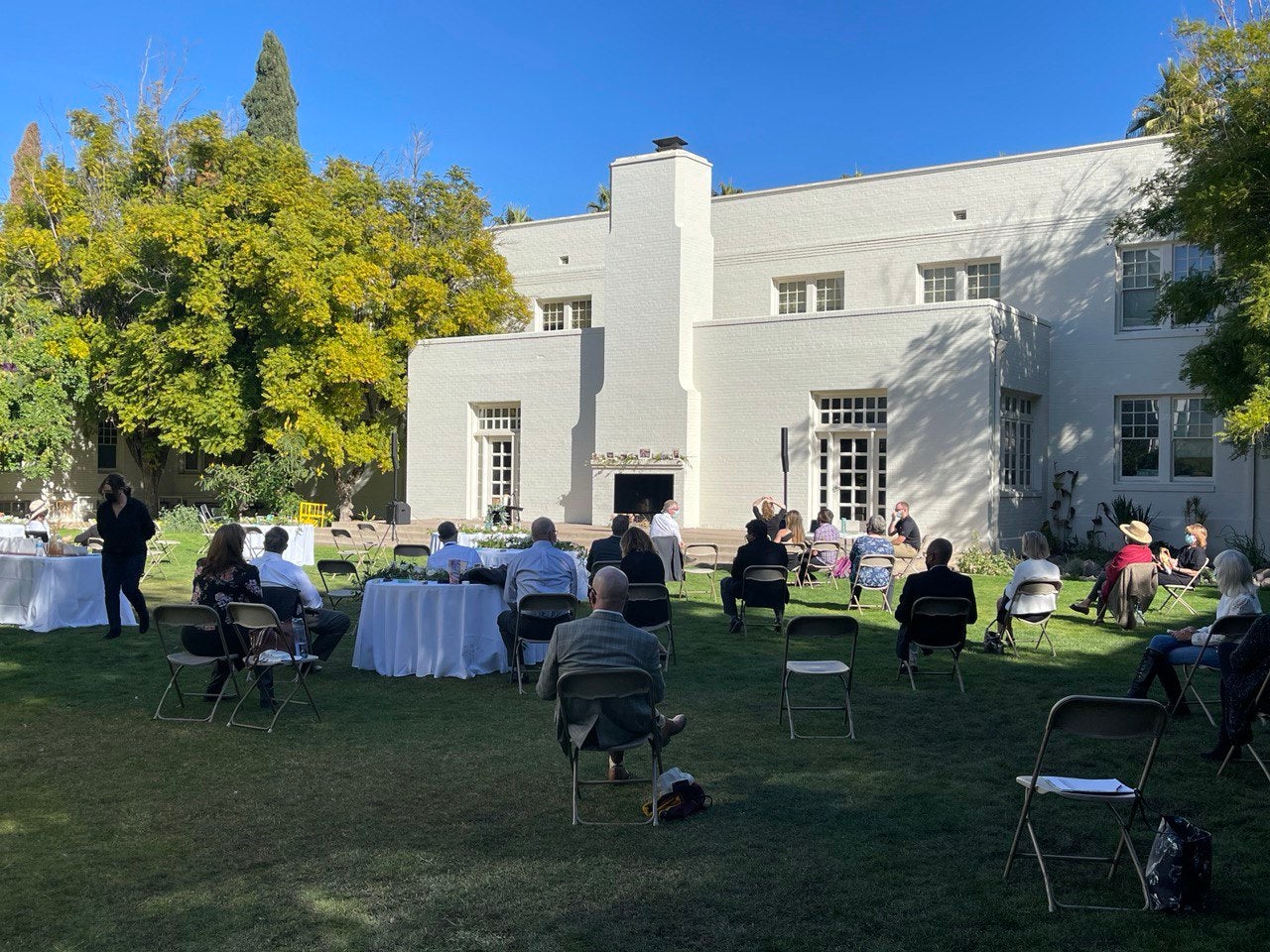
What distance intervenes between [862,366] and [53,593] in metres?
14.1

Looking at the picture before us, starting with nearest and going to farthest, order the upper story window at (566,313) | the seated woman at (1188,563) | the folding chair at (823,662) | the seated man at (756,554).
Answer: the folding chair at (823,662) → the seated man at (756,554) → the seated woman at (1188,563) → the upper story window at (566,313)

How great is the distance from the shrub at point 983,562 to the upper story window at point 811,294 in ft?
23.4

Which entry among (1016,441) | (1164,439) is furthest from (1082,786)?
(1164,439)

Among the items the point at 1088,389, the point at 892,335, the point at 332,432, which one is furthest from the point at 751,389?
the point at 332,432

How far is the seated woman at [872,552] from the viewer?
1321 cm

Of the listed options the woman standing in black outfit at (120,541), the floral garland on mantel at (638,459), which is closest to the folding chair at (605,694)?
the woman standing in black outfit at (120,541)

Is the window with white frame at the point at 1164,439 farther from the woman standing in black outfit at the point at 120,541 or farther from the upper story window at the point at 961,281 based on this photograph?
the woman standing in black outfit at the point at 120,541

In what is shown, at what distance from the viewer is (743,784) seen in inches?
236

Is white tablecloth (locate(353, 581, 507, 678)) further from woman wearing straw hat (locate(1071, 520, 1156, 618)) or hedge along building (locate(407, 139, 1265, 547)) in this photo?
hedge along building (locate(407, 139, 1265, 547))

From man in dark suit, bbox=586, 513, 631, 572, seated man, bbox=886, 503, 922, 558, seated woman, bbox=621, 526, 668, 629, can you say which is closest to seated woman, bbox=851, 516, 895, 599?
seated man, bbox=886, 503, 922, 558

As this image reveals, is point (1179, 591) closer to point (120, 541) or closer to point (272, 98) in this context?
point (120, 541)

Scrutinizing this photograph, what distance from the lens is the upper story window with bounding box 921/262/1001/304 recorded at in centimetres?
2280

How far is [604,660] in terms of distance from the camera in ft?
17.9

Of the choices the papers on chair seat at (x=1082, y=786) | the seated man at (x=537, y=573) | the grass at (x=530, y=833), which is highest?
the seated man at (x=537, y=573)
